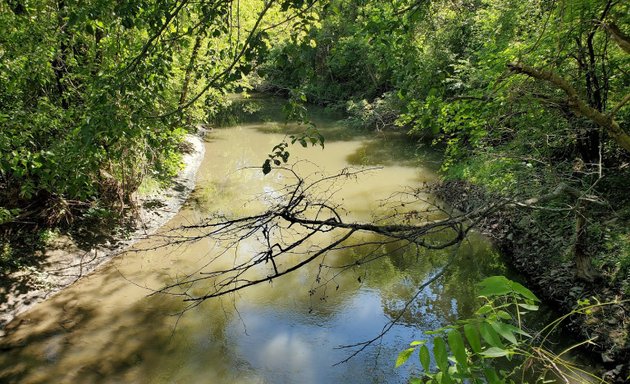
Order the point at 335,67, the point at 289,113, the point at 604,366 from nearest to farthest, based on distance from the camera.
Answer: the point at 289,113
the point at 604,366
the point at 335,67

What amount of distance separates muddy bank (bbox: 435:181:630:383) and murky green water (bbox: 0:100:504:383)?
0.51 metres

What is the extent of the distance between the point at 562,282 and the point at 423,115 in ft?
12.2

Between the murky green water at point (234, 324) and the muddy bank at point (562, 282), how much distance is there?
51 cm

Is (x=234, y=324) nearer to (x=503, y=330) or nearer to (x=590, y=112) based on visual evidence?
(x=590, y=112)

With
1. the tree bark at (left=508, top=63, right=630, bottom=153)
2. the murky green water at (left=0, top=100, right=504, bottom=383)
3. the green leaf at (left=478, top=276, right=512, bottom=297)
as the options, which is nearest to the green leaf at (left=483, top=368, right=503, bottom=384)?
the green leaf at (left=478, top=276, right=512, bottom=297)

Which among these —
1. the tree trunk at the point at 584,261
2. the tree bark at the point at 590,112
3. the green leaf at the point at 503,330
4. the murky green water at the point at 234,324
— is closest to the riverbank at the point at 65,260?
the murky green water at the point at 234,324

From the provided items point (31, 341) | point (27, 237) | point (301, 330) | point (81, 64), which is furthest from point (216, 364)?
point (81, 64)

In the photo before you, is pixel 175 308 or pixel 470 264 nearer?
pixel 175 308

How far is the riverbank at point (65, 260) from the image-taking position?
21.0 feet

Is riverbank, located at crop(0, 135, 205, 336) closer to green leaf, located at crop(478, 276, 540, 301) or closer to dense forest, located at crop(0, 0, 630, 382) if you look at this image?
dense forest, located at crop(0, 0, 630, 382)

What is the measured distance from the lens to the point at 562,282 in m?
6.32

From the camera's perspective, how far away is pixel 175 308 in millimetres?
6793

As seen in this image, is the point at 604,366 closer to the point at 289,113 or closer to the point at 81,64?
the point at 289,113

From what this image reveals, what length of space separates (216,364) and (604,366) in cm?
474
